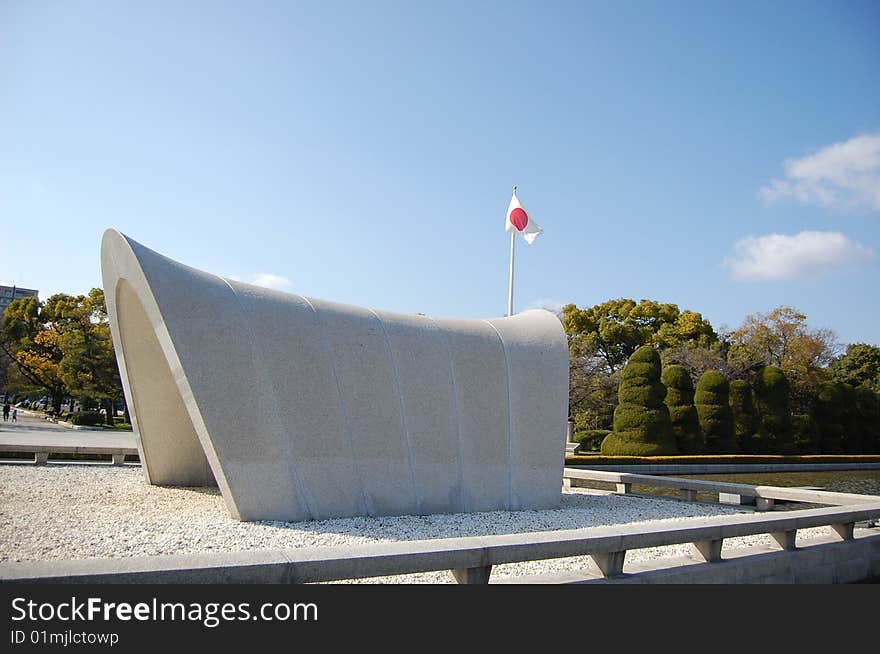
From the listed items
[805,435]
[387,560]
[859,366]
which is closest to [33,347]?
[387,560]

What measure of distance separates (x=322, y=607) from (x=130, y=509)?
6.74m

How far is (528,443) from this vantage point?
1227 centimetres

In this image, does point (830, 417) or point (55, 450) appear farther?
point (830, 417)

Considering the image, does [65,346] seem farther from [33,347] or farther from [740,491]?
[740,491]

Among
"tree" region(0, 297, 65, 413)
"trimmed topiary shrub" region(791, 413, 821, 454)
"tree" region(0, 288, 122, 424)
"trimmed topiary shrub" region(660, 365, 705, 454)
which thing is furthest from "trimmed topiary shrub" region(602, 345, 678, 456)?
"tree" region(0, 297, 65, 413)

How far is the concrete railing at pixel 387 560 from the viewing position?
13.4 ft

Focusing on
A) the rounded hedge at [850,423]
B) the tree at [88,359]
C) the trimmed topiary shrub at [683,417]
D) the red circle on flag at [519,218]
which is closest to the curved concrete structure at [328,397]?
the red circle on flag at [519,218]

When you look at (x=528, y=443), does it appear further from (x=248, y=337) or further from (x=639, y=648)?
(x=639, y=648)

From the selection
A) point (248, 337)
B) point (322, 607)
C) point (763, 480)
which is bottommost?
point (763, 480)

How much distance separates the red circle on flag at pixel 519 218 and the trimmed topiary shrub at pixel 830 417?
94.4ft

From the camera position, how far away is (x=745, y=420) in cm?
3375

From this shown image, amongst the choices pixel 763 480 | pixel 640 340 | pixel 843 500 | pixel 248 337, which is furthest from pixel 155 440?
pixel 640 340

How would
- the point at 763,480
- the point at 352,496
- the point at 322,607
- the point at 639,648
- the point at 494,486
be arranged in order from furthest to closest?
the point at 763,480 < the point at 494,486 < the point at 352,496 < the point at 639,648 < the point at 322,607

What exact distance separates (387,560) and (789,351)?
46.1 m
